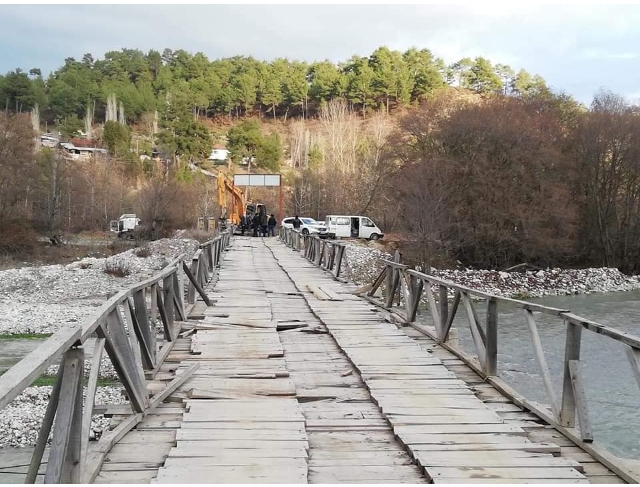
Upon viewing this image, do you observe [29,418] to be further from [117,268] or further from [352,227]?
[352,227]

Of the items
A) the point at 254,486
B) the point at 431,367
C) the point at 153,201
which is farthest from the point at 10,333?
the point at 153,201

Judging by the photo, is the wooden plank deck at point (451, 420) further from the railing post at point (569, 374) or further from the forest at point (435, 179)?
the forest at point (435, 179)

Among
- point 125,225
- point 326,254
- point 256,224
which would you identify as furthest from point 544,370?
point 125,225

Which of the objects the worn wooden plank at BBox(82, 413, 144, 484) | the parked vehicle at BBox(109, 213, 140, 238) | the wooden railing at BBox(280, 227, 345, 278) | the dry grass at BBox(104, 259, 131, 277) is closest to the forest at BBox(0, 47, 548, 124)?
the parked vehicle at BBox(109, 213, 140, 238)

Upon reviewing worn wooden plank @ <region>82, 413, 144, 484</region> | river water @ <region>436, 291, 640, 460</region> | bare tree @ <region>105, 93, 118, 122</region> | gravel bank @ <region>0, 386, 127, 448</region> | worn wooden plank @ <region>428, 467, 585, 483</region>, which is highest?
bare tree @ <region>105, 93, 118, 122</region>

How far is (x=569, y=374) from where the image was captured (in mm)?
4867

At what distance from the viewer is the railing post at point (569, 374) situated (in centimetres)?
489

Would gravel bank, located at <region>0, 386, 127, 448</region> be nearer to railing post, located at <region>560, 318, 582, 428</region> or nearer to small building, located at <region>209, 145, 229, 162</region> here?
railing post, located at <region>560, 318, 582, 428</region>

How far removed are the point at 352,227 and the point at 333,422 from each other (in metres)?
40.7

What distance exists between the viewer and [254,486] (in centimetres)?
366

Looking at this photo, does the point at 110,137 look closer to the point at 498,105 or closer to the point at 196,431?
the point at 498,105

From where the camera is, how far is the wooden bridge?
3854mm

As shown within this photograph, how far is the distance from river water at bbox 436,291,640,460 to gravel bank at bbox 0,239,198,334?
965cm

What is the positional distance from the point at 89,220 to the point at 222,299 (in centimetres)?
5769
